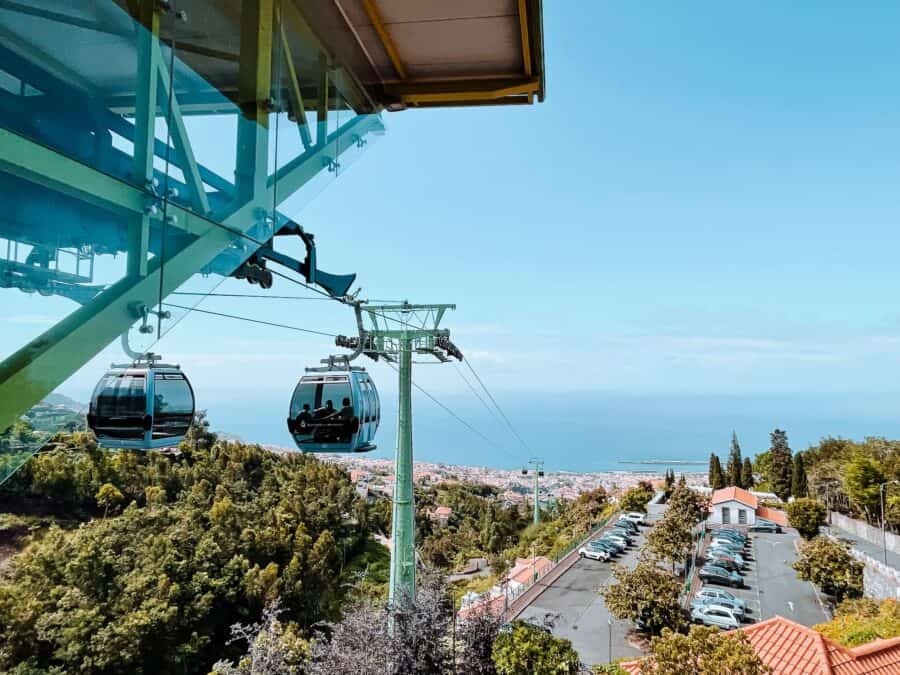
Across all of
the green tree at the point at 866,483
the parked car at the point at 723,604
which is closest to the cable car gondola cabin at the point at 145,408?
the parked car at the point at 723,604

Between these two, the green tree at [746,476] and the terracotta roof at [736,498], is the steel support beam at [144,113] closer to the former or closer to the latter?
the terracotta roof at [736,498]

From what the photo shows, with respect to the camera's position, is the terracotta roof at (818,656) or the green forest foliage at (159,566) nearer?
the terracotta roof at (818,656)

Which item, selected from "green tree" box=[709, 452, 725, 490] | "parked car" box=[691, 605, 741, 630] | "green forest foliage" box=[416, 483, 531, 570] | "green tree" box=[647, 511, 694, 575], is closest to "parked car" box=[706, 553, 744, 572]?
"green tree" box=[647, 511, 694, 575]

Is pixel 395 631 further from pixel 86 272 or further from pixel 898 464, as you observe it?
pixel 898 464

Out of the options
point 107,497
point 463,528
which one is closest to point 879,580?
point 463,528

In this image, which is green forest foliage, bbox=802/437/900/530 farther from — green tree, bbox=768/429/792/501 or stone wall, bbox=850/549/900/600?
stone wall, bbox=850/549/900/600

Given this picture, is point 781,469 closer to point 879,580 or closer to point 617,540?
point 617,540
